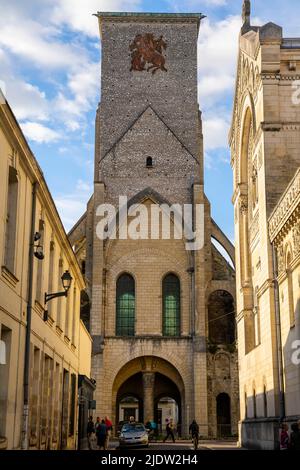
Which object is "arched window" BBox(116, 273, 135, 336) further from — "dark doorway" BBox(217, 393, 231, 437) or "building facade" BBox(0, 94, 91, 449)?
"building facade" BBox(0, 94, 91, 449)

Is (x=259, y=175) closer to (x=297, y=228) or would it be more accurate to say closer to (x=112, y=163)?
(x=297, y=228)

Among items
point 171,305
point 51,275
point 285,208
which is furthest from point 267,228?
point 171,305

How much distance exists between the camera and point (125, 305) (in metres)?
45.8

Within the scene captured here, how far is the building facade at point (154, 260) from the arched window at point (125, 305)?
65 mm

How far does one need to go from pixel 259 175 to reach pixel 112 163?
24.2m

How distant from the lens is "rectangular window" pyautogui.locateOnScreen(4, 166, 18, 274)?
49.0ft

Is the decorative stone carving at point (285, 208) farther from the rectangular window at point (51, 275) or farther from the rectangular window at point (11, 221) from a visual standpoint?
the rectangular window at point (11, 221)

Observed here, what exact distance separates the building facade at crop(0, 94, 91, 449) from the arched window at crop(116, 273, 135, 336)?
20595 millimetres

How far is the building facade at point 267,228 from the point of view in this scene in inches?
894

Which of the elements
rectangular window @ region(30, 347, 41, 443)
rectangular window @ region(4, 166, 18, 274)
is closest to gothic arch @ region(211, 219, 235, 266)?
rectangular window @ region(30, 347, 41, 443)

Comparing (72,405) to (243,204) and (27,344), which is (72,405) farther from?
(243,204)

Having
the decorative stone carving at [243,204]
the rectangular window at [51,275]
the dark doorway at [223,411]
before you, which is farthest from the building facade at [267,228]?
the dark doorway at [223,411]

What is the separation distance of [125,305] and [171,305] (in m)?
2.99

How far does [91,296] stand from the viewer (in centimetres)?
4481
